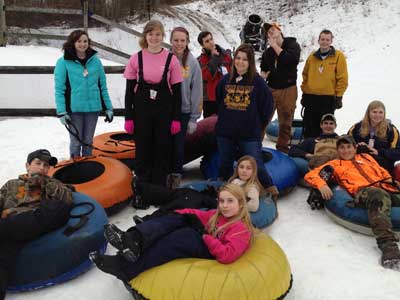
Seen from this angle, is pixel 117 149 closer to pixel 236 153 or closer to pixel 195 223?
pixel 236 153

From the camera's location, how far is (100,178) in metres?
4.20

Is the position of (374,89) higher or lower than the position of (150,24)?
lower

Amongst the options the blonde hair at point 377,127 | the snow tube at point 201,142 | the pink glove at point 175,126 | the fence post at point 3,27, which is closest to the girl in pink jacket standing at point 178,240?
the pink glove at point 175,126

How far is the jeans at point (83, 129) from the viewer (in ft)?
15.6

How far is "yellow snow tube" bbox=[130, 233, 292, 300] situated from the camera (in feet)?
8.44

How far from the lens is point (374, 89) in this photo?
32.2 feet

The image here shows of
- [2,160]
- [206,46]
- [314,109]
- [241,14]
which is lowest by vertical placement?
[2,160]

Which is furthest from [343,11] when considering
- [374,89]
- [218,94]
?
[218,94]

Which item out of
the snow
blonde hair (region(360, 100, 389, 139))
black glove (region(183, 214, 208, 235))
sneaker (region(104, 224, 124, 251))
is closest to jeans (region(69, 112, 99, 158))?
the snow

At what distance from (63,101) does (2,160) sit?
5.57 feet

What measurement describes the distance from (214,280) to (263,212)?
1396mm

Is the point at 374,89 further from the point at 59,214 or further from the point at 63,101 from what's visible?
the point at 59,214

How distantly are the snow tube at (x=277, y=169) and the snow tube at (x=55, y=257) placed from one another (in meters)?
1.87

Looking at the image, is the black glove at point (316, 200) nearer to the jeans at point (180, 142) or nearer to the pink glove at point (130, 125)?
the jeans at point (180, 142)
